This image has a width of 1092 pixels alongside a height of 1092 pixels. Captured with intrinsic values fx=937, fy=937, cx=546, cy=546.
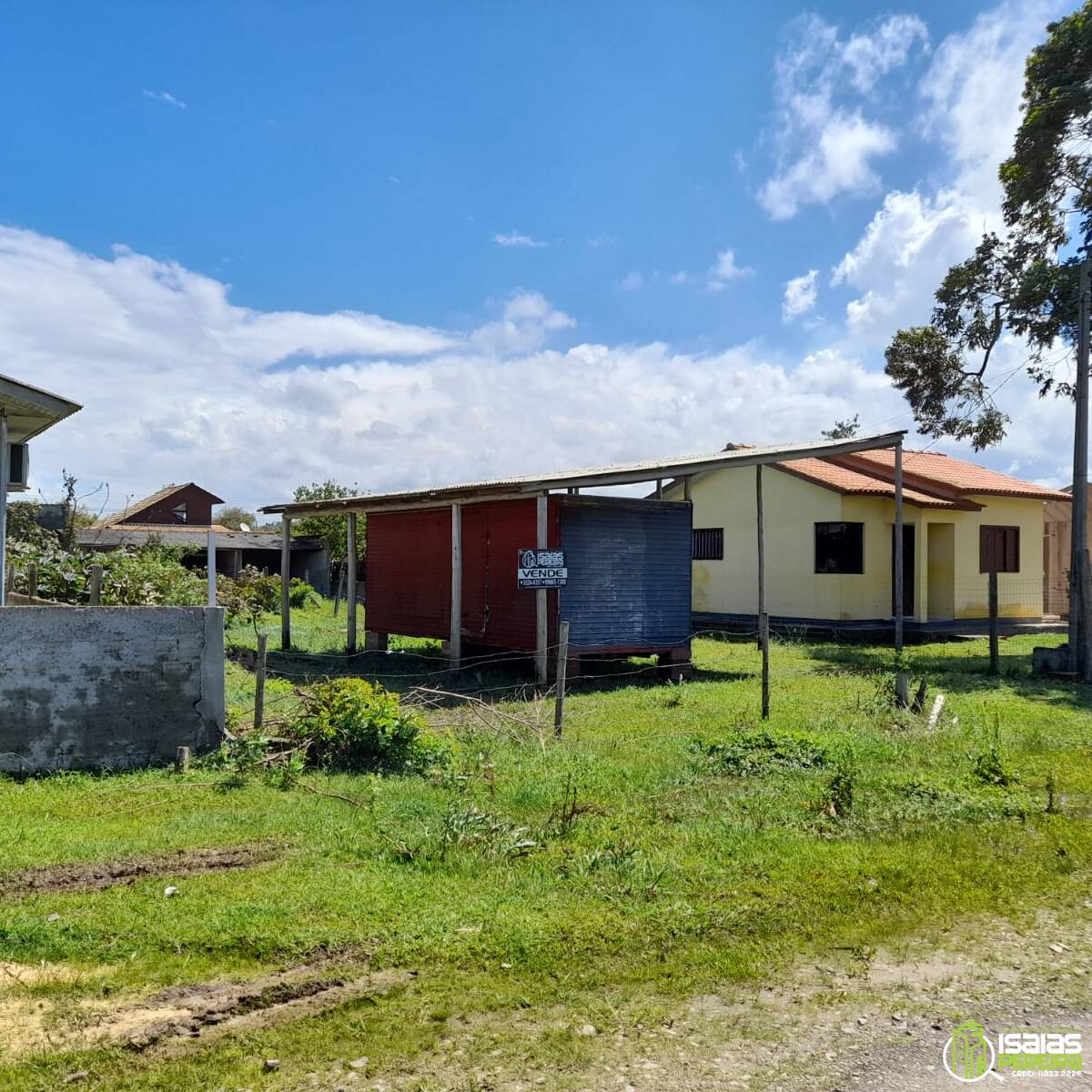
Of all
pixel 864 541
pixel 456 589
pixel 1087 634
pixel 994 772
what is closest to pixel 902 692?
pixel 994 772

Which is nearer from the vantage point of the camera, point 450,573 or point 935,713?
point 935,713

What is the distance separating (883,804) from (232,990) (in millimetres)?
4977

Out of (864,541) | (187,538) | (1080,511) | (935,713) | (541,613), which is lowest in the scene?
(935,713)

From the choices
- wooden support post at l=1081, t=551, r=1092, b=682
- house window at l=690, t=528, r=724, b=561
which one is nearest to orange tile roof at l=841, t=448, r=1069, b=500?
house window at l=690, t=528, r=724, b=561

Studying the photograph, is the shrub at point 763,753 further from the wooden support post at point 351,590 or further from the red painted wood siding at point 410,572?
the wooden support post at point 351,590

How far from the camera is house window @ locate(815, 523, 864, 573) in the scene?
72.8ft

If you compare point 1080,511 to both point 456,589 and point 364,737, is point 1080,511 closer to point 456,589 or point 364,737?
point 456,589

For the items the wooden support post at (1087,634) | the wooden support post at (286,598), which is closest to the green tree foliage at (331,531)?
the wooden support post at (286,598)

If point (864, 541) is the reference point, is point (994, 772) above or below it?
below

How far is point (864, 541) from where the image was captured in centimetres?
2214

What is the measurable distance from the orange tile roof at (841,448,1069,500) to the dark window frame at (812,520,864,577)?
204 centimetres

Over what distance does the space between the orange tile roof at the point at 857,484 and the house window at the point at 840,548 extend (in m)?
1.00

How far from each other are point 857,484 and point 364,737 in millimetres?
16918

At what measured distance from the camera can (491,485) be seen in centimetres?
1427
